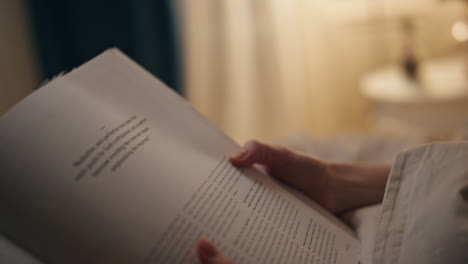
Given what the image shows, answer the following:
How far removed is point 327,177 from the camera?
63cm

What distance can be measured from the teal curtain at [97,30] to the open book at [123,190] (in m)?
1.10

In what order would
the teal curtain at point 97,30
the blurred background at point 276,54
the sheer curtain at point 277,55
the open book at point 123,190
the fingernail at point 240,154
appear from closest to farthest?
the open book at point 123,190 → the fingernail at point 240,154 → the blurred background at point 276,54 → the teal curtain at point 97,30 → the sheer curtain at point 277,55

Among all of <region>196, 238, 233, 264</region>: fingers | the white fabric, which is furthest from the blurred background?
<region>196, 238, 233, 264</region>: fingers

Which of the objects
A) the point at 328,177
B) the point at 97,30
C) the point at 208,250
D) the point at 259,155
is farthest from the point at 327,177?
the point at 97,30

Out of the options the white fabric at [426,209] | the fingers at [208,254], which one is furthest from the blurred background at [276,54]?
the fingers at [208,254]

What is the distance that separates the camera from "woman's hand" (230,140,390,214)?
605 mm

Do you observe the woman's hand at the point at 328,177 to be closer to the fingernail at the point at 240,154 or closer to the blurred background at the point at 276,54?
the fingernail at the point at 240,154

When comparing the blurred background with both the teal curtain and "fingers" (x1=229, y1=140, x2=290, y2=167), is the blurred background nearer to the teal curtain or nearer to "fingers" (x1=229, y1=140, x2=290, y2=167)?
the teal curtain

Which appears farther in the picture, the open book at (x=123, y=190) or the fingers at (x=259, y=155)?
the fingers at (x=259, y=155)

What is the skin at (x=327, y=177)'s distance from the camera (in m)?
0.60

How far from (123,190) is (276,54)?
1.40 metres

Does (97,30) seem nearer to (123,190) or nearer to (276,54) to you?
(276,54)

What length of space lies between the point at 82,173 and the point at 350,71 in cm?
167

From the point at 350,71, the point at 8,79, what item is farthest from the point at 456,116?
the point at 8,79
